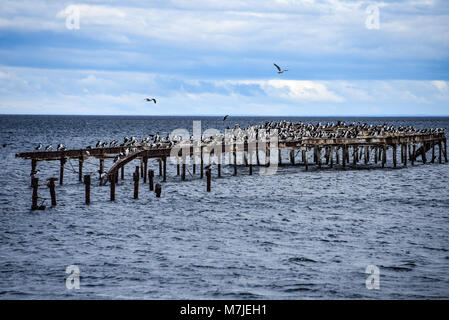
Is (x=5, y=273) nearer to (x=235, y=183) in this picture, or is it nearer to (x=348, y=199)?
(x=348, y=199)

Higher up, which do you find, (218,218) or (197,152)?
(197,152)

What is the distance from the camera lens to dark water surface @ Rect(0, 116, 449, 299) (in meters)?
19.2

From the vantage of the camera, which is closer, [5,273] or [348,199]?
[5,273]

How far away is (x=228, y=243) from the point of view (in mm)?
25641

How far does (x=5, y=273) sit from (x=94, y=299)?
4.35 metres

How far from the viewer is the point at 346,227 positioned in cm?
2933

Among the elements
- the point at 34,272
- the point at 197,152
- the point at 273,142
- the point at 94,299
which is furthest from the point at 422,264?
the point at 273,142

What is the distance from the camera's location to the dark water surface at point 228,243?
1923 centimetres

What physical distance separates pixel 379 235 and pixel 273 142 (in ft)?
84.6

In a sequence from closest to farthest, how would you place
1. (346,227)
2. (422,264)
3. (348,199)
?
(422,264), (346,227), (348,199)

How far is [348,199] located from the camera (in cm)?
3988
